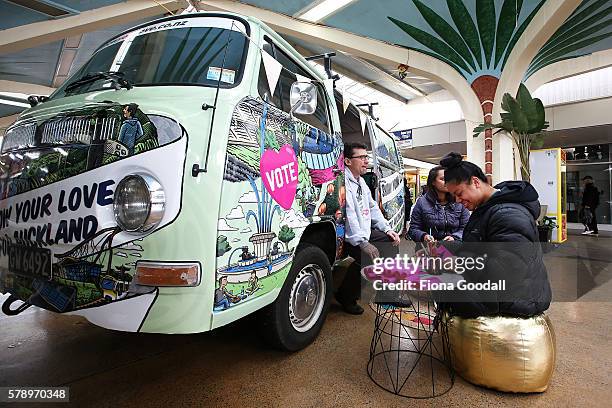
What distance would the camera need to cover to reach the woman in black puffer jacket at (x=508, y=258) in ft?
6.73

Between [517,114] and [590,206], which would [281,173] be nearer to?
[517,114]

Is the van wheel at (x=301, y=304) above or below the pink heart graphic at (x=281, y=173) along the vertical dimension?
Result: below

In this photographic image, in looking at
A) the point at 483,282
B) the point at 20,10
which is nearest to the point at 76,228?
the point at 483,282

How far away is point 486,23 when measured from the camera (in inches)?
312

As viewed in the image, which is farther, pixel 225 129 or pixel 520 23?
pixel 520 23

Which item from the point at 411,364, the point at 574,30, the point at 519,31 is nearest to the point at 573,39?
the point at 574,30

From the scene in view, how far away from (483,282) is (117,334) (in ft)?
9.59

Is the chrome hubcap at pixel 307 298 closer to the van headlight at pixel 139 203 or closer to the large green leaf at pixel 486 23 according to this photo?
the van headlight at pixel 139 203

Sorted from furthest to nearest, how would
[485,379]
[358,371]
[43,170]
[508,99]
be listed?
[508,99]
[358,371]
[485,379]
[43,170]

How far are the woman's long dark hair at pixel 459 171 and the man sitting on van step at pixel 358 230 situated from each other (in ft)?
3.15

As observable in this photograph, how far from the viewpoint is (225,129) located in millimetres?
1721

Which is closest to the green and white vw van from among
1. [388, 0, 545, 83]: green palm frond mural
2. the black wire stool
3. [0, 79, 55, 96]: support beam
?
the black wire stool

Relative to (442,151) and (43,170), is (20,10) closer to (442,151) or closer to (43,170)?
(43,170)

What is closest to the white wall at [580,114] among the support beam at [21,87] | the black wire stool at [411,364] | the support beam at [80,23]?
the black wire stool at [411,364]
